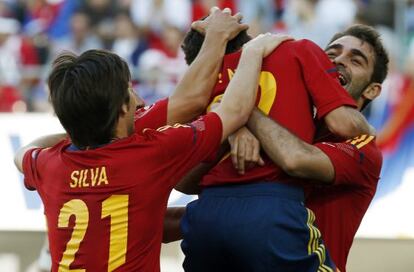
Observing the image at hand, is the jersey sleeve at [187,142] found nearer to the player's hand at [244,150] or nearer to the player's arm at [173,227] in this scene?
the player's hand at [244,150]

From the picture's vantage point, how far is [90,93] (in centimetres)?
348

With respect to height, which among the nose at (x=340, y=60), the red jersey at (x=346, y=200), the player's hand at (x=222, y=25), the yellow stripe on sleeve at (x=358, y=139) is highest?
the player's hand at (x=222, y=25)

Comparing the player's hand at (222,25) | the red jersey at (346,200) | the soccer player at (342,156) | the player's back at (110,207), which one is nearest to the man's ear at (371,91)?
the soccer player at (342,156)

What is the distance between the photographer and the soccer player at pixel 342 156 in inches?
149

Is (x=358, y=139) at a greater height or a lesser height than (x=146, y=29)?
greater

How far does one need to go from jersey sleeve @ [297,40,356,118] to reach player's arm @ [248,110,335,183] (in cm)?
16

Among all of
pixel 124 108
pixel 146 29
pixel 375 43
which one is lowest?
pixel 146 29

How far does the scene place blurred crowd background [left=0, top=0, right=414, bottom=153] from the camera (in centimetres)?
952

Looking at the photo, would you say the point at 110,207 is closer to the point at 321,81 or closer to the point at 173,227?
the point at 173,227

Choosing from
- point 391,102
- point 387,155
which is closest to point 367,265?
point 387,155

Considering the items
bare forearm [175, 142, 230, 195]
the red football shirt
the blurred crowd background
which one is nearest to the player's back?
Answer: the red football shirt

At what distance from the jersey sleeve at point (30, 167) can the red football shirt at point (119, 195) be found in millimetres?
188

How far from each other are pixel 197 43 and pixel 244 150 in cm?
62

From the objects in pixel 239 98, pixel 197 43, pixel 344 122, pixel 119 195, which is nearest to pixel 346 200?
pixel 344 122
